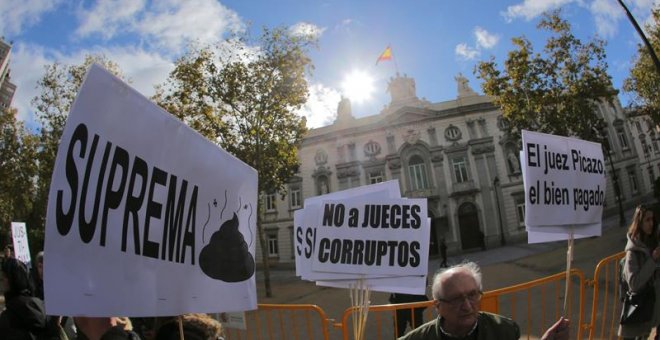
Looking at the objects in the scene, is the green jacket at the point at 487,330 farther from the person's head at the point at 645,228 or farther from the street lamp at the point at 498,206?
the street lamp at the point at 498,206

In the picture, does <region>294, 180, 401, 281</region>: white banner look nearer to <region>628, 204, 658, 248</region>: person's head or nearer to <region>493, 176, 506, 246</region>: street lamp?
<region>628, 204, 658, 248</region>: person's head

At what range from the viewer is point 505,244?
28.7m

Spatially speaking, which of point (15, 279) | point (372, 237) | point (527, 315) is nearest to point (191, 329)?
point (372, 237)

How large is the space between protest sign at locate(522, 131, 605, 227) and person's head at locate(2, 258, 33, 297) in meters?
4.07

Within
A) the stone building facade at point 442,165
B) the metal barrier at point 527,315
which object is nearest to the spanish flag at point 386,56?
the stone building facade at point 442,165

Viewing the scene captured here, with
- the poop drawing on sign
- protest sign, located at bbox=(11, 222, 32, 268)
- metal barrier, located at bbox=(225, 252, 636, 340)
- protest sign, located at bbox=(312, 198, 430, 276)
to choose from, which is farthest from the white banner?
protest sign, located at bbox=(11, 222, 32, 268)

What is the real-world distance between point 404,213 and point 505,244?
28.0m

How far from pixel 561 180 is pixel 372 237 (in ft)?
5.57

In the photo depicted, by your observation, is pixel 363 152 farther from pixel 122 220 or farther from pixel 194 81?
pixel 122 220

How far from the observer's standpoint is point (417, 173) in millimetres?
32469

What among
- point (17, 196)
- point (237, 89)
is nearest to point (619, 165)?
point (237, 89)

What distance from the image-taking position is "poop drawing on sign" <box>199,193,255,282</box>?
2.25 m

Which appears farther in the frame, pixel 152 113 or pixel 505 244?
pixel 505 244

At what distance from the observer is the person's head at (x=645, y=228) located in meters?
4.01
